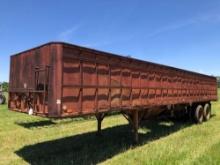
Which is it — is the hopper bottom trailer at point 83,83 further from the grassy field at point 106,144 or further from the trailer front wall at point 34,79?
the grassy field at point 106,144

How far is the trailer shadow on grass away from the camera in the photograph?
839 centimetres

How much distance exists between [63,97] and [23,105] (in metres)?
1.97

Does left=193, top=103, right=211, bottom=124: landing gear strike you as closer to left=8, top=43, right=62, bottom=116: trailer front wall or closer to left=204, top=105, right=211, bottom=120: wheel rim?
left=204, top=105, right=211, bottom=120: wheel rim

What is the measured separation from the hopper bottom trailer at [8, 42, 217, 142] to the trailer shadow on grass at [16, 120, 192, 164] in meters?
1.03

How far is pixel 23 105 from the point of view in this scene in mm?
8344

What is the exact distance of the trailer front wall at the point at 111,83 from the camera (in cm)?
718

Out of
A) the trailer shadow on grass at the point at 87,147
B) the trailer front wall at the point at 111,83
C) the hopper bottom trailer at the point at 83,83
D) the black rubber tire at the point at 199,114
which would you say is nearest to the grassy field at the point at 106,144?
the trailer shadow on grass at the point at 87,147

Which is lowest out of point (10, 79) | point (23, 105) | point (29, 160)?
point (29, 160)

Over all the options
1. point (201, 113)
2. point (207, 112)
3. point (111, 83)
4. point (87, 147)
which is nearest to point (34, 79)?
point (111, 83)

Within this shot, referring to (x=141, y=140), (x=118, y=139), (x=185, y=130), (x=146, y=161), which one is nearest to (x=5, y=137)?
(x=118, y=139)

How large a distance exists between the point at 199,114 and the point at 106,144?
23.8ft

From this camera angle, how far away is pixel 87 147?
9.77 m

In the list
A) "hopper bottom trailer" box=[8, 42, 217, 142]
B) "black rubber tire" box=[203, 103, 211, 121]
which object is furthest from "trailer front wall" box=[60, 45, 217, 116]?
"black rubber tire" box=[203, 103, 211, 121]

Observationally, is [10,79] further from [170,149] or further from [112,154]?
[170,149]
